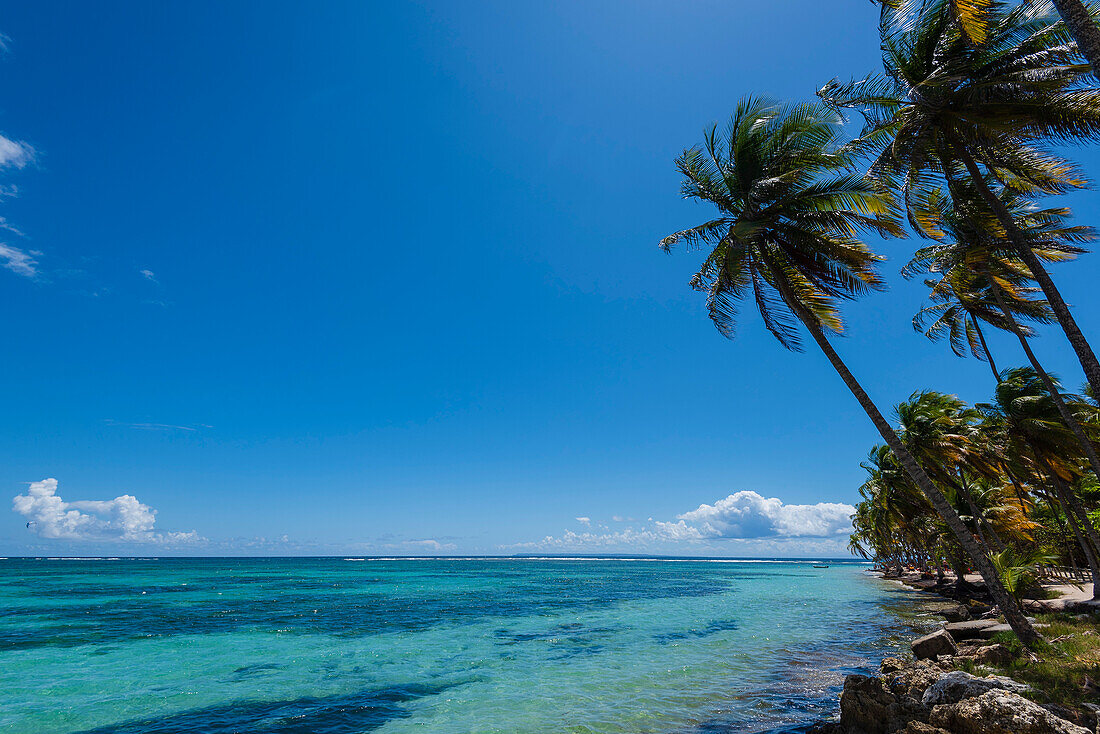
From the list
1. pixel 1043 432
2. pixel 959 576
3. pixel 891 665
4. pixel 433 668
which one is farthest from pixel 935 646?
pixel 959 576

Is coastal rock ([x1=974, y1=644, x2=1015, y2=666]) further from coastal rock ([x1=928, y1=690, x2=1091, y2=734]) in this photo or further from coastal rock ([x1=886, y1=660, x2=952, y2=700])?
coastal rock ([x1=928, y1=690, x2=1091, y2=734])

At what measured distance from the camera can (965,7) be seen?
24.0 ft

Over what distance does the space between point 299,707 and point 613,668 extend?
8.45m

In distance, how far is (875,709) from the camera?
8.00m

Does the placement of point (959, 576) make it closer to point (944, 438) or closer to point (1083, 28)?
point (944, 438)

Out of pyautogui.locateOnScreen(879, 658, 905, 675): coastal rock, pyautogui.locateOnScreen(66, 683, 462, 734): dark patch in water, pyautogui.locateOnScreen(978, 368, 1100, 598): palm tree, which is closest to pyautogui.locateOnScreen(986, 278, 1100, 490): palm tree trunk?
pyautogui.locateOnScreen(978, 368, 1100, 598): palm tree

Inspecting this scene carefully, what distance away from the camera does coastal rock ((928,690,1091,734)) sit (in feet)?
18.7

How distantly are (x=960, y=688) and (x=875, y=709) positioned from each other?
1.34 m

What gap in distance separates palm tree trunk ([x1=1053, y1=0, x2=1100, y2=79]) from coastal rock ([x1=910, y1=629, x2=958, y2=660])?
12.7m

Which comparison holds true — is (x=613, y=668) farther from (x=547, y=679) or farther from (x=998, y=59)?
(x=998, y=59)

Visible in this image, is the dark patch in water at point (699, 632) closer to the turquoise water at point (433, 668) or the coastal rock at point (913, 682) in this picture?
the turquoise water at point (433, 668)

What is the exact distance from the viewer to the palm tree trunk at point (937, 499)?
9.96 m

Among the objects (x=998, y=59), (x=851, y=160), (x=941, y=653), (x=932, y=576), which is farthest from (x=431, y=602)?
(x=932, y=576)

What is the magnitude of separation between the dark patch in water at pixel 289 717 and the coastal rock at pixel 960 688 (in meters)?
10.2
